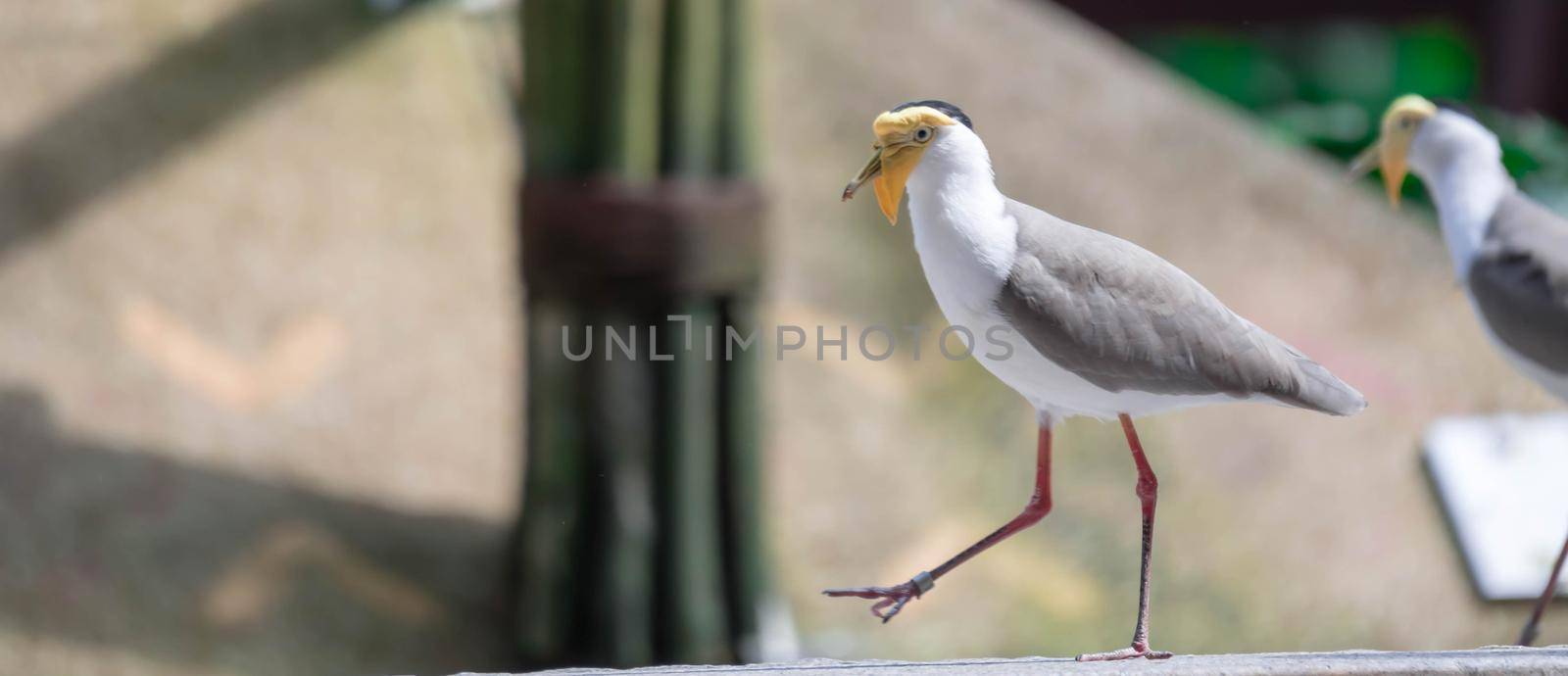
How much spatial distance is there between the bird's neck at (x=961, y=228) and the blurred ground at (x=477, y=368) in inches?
60.3

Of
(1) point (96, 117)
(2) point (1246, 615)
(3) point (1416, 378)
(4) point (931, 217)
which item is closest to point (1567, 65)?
(3) point (1416, 378)

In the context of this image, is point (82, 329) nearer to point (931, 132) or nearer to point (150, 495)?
point (150, 495)

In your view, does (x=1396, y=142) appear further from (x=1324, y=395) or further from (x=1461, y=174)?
(x=1324, y=395)

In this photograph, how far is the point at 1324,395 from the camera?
1428 millimetres

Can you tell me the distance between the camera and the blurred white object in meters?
2.68

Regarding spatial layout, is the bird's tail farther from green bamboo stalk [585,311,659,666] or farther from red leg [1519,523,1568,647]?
green bamboo stalk [585,311,659,666]

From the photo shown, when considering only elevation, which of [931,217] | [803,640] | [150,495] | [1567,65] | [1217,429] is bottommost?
[803,640]

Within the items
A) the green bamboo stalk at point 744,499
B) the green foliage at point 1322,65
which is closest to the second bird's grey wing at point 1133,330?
the green bamboo stalk at point 744,499

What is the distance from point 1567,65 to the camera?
6121 millimetres

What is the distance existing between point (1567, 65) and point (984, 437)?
417 centimetres

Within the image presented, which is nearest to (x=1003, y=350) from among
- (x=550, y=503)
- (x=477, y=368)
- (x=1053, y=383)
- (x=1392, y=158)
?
(x=1053, y=383)

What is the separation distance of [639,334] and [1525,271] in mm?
1582

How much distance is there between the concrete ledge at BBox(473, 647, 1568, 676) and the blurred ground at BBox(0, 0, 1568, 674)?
3.69 feet

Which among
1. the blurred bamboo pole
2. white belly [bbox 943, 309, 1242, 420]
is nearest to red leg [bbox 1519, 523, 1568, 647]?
white belly [bbox 943, 309, 1242, 420]
